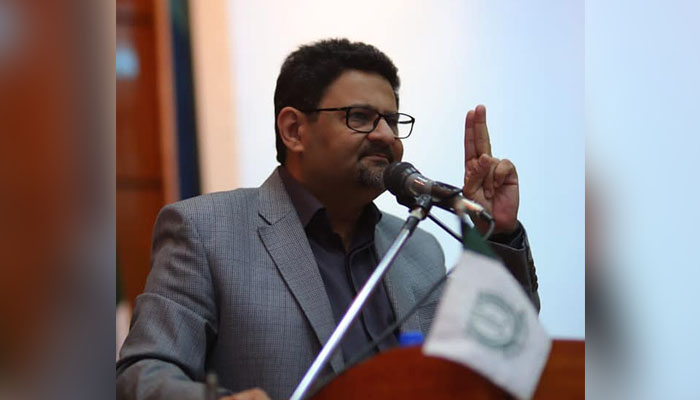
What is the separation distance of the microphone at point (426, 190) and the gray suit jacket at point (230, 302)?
38 cm

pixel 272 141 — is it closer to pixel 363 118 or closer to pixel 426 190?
pixel 363 118

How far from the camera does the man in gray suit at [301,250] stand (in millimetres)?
1444

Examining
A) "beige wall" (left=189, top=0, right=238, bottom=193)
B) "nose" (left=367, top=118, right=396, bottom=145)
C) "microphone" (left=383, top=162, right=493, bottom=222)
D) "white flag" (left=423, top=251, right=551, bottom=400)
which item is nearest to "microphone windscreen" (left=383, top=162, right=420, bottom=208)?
"microphone" (left=383, top=162, right=493, bottom=222)

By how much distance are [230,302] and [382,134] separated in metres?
0.53

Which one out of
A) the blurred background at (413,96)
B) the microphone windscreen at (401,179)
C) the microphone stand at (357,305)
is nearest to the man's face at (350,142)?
the blurred background at (413,96)

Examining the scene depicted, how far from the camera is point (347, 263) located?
1.67m

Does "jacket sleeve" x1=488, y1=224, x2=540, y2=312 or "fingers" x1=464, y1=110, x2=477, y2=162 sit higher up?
"fingers" x1=464, y1=110, x2=477, y2=162

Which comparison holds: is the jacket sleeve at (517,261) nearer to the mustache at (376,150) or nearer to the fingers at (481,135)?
the fingers at (481,135)

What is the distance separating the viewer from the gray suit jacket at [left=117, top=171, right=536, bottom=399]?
55.6 inches

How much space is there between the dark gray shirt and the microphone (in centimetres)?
41

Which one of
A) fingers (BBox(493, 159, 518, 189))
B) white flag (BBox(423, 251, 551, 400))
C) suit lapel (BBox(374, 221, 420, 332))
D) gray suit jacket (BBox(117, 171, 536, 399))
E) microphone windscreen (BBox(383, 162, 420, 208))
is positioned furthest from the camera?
suit lapel (BBox(374, 221, 420, 332))

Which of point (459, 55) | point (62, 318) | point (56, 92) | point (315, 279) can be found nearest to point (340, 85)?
point (459, 55)

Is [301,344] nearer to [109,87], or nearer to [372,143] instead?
[372,143]

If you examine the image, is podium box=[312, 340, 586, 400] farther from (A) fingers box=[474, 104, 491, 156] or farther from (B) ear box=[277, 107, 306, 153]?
(B) ear box=[277, 107, 306, 153]
